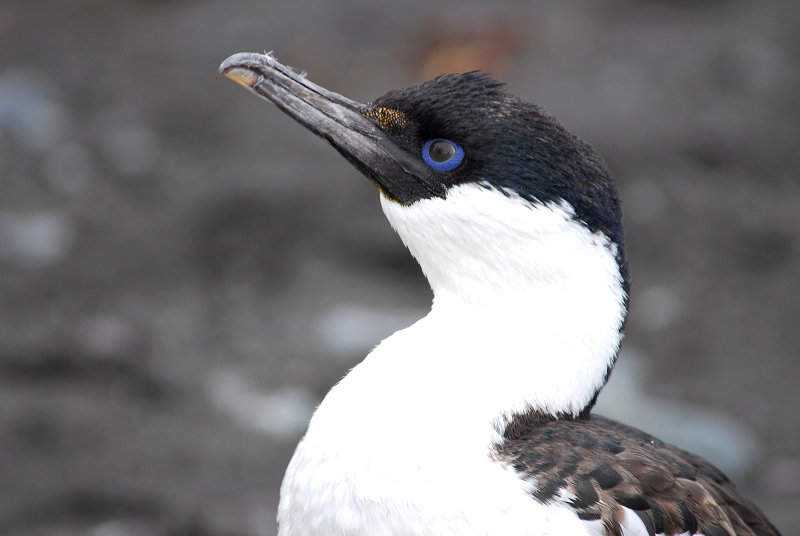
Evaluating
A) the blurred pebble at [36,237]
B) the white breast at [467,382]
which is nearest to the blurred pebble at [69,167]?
the blurred pebble at [36,237]

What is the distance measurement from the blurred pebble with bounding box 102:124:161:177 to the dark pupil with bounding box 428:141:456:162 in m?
4.52

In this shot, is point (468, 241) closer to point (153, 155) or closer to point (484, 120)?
point (484, 120)

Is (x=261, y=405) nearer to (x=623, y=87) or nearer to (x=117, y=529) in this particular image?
(x=117, y=529)

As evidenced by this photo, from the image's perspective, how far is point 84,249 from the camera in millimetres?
6152

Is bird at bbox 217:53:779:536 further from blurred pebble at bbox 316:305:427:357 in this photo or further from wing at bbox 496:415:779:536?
blurred pebble at bbox 316:305:427:357

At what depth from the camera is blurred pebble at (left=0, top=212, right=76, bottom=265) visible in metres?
6.03

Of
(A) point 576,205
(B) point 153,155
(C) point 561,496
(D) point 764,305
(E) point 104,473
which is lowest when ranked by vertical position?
(C) point 561,496

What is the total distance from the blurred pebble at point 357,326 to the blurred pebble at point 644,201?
183 centimetres

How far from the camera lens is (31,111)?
7.03m

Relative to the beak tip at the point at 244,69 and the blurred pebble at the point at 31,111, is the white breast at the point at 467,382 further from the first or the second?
the blurred pebble at the point at 31,111

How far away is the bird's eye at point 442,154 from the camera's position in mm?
2666

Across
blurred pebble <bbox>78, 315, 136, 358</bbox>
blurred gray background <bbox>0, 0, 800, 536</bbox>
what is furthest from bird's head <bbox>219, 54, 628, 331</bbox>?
blurred pebble <bbox>78, 315, 136, 358</bbox>

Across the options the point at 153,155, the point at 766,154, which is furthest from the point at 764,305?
the point at 153,155

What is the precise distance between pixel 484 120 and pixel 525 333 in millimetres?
626
